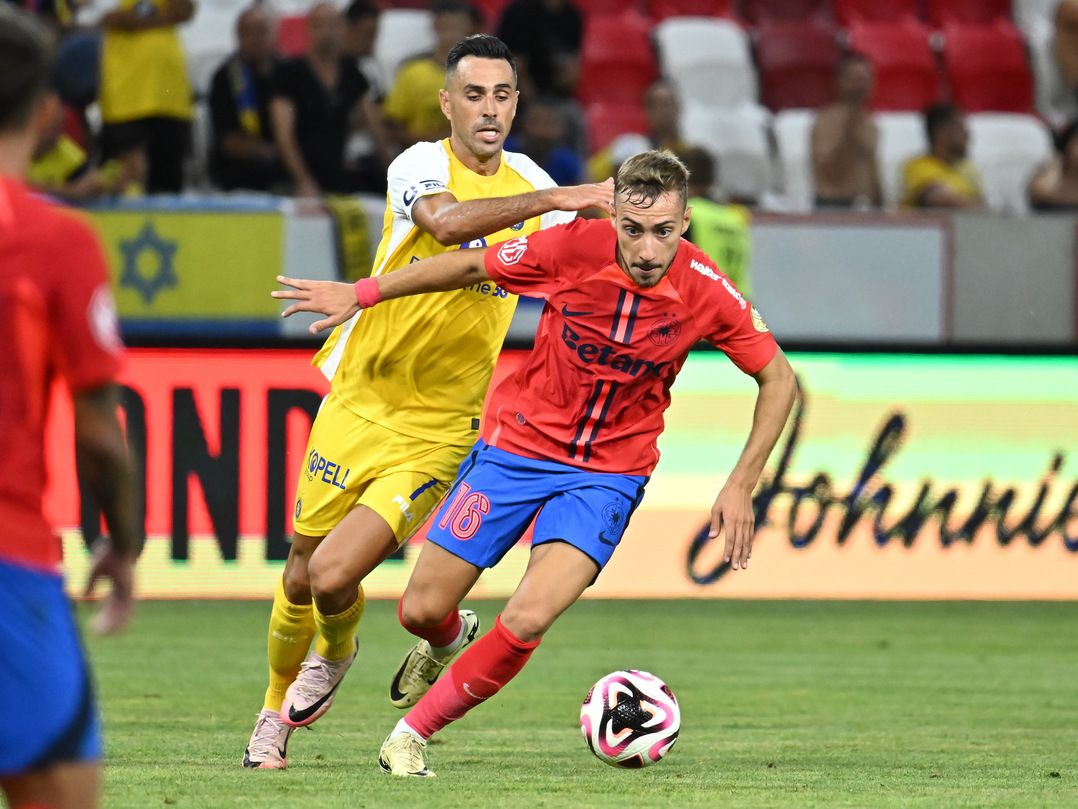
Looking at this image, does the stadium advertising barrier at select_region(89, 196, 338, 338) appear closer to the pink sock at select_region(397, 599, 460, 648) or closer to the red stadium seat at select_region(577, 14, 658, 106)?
the red stadium seat at select_region(577, 14, 658, 106)

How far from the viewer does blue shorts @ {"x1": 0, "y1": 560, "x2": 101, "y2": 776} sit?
309 centimetres

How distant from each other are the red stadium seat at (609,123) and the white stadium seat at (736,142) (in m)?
0.38

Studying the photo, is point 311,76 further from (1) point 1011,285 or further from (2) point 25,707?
(2) point 25,707

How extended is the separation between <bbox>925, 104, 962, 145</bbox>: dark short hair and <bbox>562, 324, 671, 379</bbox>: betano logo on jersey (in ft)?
28.7

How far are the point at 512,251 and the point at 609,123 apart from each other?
964 cm

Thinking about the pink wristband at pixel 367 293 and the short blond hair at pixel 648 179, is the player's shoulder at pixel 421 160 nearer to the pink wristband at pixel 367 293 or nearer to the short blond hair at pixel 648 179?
the pink wristband at pixel 367 293

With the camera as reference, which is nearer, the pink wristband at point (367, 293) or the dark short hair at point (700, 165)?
the pink wristband at point (367, 293)

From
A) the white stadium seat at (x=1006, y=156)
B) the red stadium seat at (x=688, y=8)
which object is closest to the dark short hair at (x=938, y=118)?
the white stadium seat at (x=1006, y=156)

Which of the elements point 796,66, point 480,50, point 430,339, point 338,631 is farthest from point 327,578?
point 796,66

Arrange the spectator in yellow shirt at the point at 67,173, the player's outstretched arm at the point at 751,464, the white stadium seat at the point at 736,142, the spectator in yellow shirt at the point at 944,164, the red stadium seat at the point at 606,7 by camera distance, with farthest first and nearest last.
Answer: the red stadium seat at the point at 606,7 < the white stadium seat at the point at 736,142 < the spectator in yellow shirt at the point at 944,164 < the spectator in yellow shirt at the point at 67,173 < the player's outstretched arm at the point at 751,464

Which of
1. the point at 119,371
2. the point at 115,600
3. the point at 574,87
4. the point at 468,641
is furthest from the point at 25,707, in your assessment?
the point at 574,87

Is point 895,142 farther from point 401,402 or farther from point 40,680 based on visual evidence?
point 40,680

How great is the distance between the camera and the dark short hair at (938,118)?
1431cm

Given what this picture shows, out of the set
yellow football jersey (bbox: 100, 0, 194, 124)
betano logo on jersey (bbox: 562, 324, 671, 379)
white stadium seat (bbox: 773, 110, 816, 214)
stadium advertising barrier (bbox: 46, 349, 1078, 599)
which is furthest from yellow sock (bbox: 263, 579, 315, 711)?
white stadium seat (bbox: 773, 110, 816, 214)
